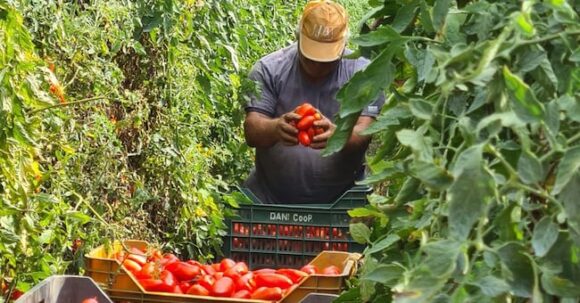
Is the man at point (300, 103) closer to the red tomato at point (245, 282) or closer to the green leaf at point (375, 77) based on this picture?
the red tomato at point (245, 282)

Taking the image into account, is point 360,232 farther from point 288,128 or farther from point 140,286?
point 288,128

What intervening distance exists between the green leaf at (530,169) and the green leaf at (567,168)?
19mm

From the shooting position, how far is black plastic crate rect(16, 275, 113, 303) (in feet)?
9.89

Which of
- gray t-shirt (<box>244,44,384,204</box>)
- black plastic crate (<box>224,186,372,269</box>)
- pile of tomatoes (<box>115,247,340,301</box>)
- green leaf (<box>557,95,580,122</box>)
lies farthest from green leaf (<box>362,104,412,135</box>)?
gray t-shirt (<box>244,44,384,204</box>)

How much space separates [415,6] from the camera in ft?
5.88

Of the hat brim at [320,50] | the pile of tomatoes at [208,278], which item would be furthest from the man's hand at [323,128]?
the pile of tomatoes at [208,278]

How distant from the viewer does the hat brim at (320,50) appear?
16.5ft

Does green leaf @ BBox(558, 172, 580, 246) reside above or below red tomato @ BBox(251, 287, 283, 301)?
above

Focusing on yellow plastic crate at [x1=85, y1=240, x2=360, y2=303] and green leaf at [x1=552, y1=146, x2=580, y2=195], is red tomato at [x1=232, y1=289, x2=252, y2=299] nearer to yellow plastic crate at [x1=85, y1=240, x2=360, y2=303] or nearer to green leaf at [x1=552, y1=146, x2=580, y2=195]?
yellow plastic crate at [x1=85, y1=240, x2=360, y2=303]

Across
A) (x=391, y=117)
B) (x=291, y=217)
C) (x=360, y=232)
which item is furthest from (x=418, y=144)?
(x=291, y=217)

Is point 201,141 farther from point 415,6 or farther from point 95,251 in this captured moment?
point 415,6

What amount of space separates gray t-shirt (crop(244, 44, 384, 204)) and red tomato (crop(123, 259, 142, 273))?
1426 mm

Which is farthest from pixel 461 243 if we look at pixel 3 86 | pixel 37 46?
pixel 37 46

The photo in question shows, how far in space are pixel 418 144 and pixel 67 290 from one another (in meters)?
2.09
